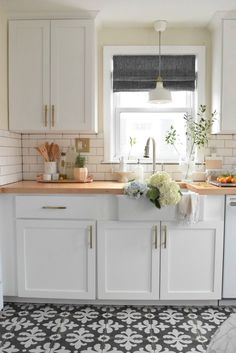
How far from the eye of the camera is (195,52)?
2.96 meters

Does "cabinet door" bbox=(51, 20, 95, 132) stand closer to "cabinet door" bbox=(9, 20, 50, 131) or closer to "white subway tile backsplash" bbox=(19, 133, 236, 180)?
"cabinet door" bbox=(9, 20, 50, 131)

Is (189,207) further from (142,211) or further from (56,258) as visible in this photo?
(56,258)

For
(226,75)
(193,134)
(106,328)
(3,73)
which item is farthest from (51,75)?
(106,328)

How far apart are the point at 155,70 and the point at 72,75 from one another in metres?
0.81

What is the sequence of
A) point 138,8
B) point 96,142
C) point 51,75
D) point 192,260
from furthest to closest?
point 96,142, point 51,75, point 138,8, point 192,260

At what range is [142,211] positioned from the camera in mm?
2340

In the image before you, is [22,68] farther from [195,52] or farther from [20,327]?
[20,327]

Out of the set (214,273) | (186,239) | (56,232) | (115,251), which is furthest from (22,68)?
(214,273)

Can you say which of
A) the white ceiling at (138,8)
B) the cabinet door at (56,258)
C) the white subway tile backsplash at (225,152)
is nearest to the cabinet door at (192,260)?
the cabinet door at (56,258)

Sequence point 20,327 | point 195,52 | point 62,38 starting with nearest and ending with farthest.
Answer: point 20,327
point 62,38
point 195,52

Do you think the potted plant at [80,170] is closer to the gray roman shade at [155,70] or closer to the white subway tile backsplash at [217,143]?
the gray roman shade at [155,70]

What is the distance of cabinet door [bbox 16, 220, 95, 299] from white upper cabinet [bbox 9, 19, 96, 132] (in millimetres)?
850

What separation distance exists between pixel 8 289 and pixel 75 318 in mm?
586

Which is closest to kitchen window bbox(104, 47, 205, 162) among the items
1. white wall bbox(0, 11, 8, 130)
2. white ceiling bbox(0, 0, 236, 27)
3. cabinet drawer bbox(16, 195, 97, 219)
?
white ceiling bbox(0, 0, 236, 27)
